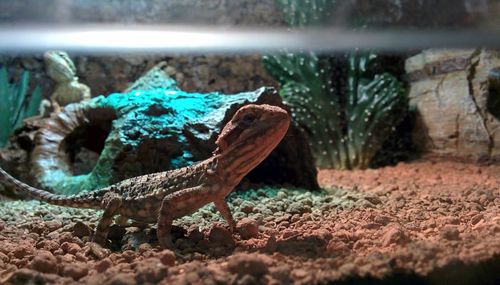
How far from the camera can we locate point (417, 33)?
13.3ft

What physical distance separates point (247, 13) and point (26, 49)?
2.10 m

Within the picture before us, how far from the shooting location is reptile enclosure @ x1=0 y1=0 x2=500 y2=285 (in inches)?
68.7

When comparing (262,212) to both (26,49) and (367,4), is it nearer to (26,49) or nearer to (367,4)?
(26,49)

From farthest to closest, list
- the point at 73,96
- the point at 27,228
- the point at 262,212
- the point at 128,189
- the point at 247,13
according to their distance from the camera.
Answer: the point at 73,96, the point at 247,13, the point at 262,212, the point at 27,228, the point at 128,189

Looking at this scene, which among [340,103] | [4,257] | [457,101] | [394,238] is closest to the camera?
[394,238]

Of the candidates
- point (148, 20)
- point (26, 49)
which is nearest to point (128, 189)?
point (26, 49)

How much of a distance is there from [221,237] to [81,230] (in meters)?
0.72

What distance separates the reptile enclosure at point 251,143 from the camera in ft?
5.73

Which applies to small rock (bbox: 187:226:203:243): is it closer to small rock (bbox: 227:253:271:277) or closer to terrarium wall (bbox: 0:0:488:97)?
small rock (bbox: 227:253:271:277)

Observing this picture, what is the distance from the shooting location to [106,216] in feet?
7.56

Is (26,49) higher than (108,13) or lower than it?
lower

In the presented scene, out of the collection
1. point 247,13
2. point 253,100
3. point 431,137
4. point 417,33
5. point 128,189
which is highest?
point 247,13

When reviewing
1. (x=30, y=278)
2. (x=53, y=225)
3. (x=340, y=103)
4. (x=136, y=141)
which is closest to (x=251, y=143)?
(x=30, y=278)

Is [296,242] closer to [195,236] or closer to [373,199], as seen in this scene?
[195,236]
